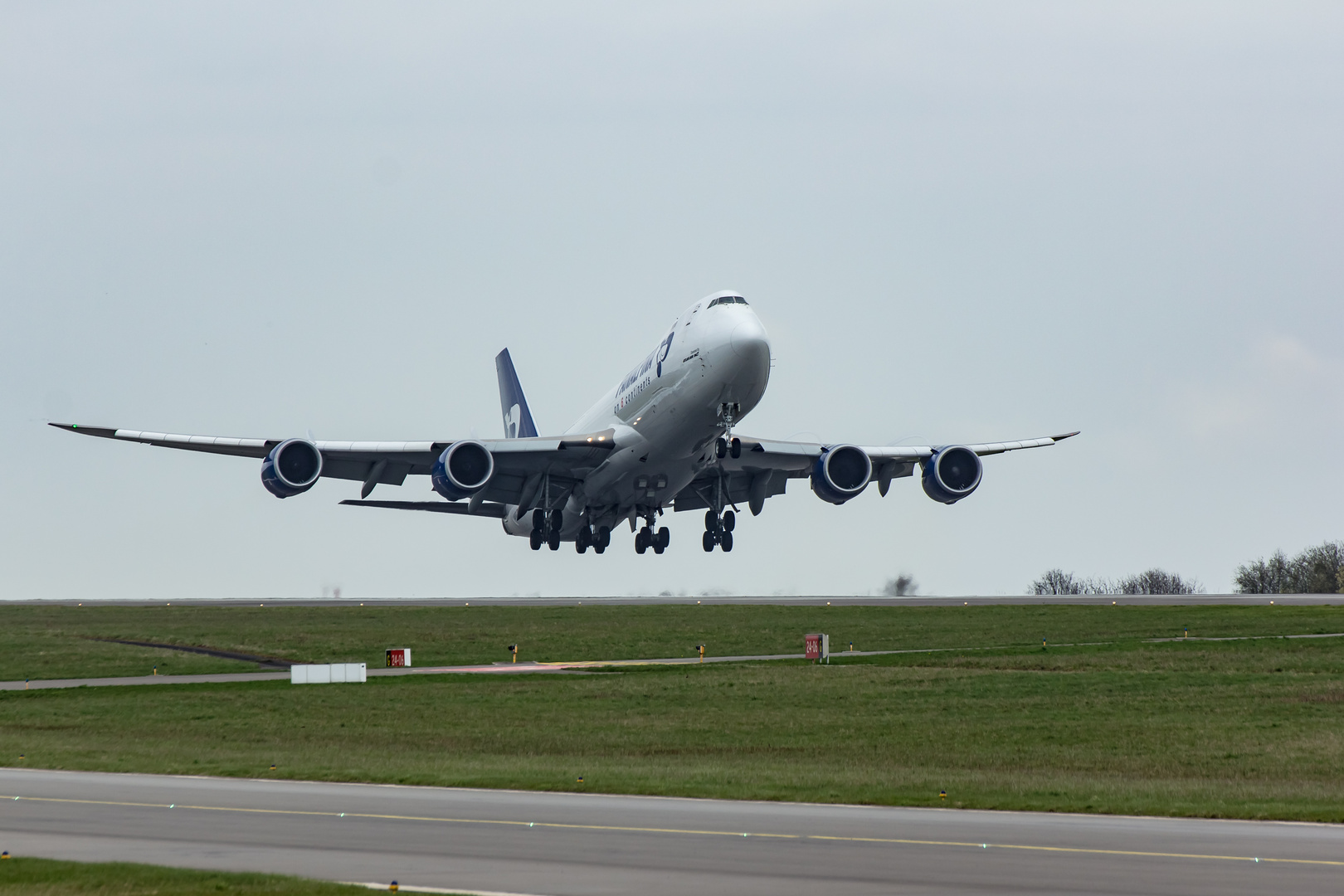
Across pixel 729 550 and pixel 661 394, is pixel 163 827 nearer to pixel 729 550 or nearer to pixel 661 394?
pixel 661 394

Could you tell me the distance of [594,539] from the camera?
2253 inches

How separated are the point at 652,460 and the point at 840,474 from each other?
7440 millimetres

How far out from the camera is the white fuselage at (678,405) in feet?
137

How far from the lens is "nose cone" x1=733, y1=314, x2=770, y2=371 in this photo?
135 ft

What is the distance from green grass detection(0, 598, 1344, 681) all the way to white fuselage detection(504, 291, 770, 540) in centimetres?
758

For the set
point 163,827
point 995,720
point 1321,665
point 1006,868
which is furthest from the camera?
point 1321,665

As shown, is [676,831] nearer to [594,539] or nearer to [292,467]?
[292,467]

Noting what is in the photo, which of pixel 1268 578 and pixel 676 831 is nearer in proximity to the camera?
pixel 676 831

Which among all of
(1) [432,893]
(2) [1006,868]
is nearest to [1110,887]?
(2) [1006,868]

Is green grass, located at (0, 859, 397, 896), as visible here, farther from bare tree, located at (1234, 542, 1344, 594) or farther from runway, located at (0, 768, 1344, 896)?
bare tree, located at (1234, 542, 1344, 594)

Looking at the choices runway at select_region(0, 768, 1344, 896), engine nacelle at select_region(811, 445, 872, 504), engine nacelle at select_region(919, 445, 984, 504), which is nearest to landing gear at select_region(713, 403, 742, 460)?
engine nacelle at select_region(811, 445, 872, 504)

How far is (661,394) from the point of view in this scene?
44656 mm

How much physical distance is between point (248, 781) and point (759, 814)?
9.37m

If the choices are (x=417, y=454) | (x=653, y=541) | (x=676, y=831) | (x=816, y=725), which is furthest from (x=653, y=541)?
(x=676, y=831)
